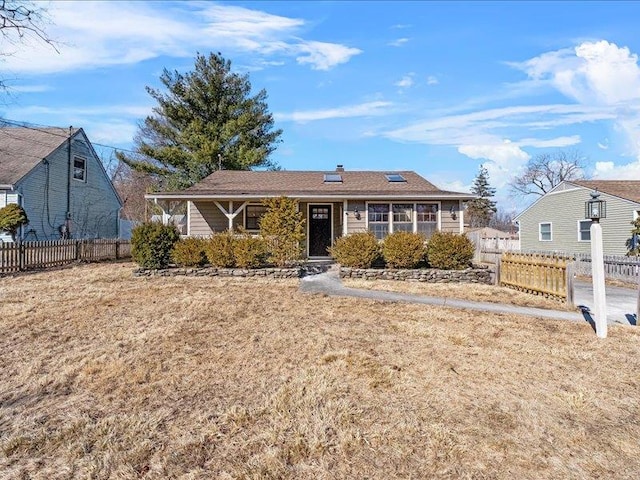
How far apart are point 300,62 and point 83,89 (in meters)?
10.1

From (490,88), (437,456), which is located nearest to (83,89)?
(490,88)

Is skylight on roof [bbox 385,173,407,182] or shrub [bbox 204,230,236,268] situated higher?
skylight on roof [bbox 385,173,407,182]

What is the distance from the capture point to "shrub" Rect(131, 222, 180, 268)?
37.0 ft

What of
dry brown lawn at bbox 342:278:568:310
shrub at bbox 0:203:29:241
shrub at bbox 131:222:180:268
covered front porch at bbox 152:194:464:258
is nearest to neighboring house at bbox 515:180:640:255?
covered front porch at bbox 152:194:464:258

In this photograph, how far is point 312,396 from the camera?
3.66 metres

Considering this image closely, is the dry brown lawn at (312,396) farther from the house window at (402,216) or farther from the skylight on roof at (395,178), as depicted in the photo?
the skylight on roof at (395,178)

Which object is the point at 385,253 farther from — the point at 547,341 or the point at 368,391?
the point at 368,391

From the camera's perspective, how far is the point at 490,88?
613 inches

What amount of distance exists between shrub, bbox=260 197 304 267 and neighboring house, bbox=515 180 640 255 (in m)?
14.7

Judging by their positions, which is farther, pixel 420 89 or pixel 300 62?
pixel 420 89

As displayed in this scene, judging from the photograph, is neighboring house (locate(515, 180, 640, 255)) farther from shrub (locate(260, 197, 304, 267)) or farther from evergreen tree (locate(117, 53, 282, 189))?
evergreen tree (locate(117, 53, 282, 189))

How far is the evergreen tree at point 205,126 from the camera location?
24.4 meters

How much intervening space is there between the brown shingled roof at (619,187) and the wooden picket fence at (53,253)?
70.9ft

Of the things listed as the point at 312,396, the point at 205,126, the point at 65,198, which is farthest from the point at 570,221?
the point at 65,198
